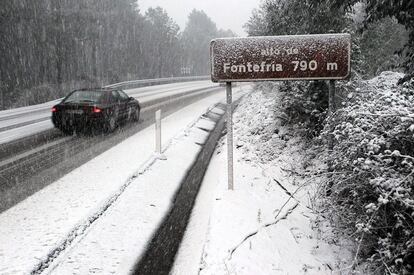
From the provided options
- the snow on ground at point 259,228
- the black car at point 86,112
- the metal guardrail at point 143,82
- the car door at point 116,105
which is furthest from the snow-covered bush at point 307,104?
the metal guardrail at point 143,82

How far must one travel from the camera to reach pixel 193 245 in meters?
5.64

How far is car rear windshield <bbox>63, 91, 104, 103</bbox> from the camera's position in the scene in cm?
1288

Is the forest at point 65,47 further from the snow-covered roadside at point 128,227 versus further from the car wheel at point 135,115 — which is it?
the snow-covered roadside at point 128,227

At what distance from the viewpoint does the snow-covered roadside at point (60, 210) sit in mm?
5109

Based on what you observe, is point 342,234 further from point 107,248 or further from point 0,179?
point 0,179

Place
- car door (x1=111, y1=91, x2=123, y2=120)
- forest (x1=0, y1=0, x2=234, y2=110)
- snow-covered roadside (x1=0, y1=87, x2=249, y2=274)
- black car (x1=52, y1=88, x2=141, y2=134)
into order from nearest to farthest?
snow-covered roadside (x1=0, y1=87, x2=249, y2=274) → black car (x1=52, y1=88, x2=141, y2=134) → car door (x1=111, y1=91, x2=123, y2=120) → forest (x1=0, y1=0, x2=234, y2=110)

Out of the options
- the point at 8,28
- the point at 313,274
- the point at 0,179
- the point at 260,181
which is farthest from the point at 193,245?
the point at 8,28

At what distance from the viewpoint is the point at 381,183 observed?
13.6ft

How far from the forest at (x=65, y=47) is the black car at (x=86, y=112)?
15.9 meters

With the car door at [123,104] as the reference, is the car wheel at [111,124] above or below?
below

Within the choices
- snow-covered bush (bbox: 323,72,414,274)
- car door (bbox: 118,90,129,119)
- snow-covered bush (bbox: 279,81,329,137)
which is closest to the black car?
car door (bbox: 118,90,129,119)

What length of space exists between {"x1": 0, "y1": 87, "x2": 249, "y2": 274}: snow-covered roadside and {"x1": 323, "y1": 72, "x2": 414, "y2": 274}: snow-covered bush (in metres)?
3.65

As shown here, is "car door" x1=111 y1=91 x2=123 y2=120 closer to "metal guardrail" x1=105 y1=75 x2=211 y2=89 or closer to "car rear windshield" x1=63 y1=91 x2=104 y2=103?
"car rear windshield" x1=63 y1=91 x2=104 y2=103

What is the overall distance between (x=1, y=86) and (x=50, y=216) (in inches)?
1087
